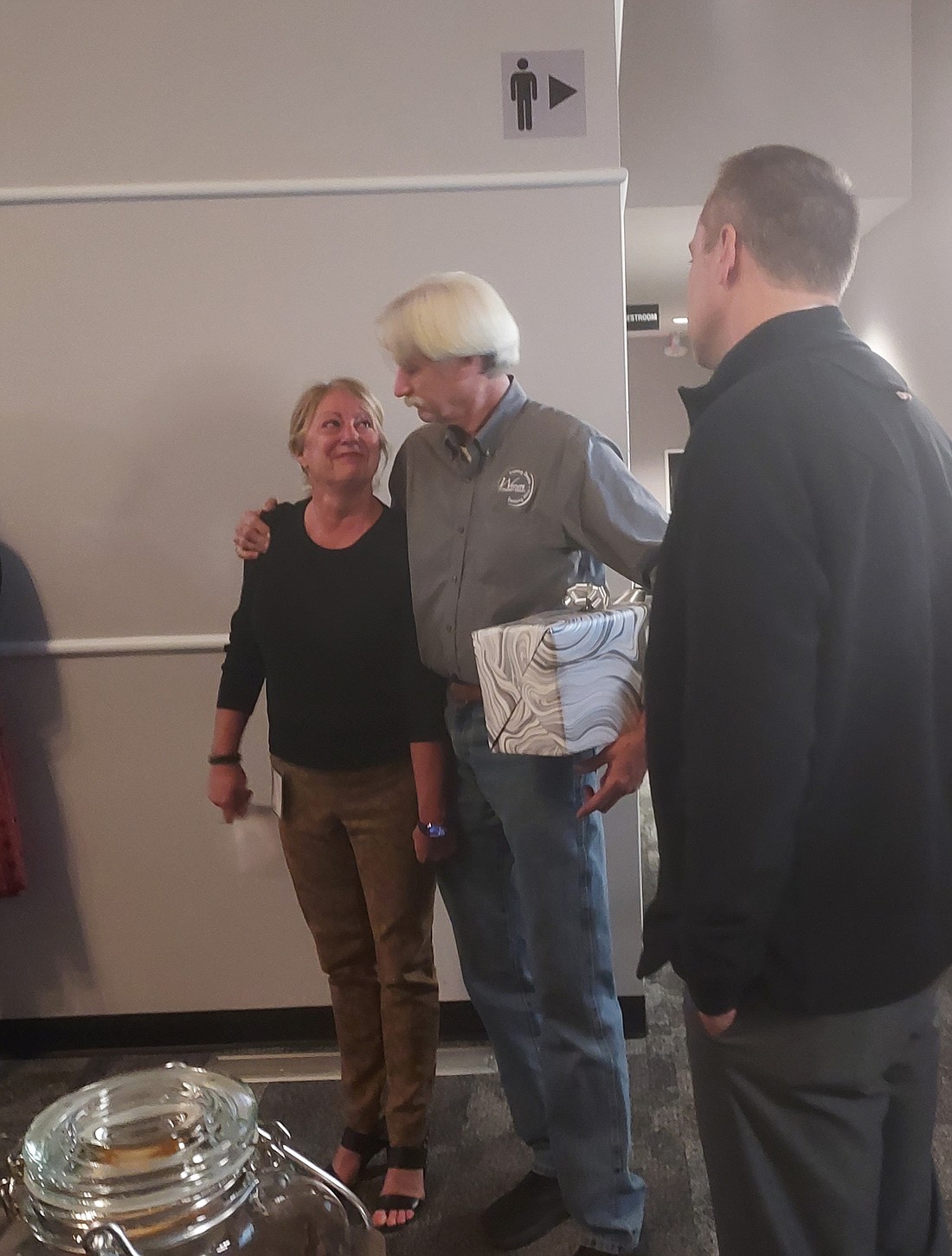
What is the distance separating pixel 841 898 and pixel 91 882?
196cm

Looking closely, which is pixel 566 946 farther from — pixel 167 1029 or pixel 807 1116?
pixel 167 1029

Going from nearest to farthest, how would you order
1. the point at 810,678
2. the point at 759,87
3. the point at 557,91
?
1. the point at 810,678
2. the point at 557,91
3. the point at 759,87

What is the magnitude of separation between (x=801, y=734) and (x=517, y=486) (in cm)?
78

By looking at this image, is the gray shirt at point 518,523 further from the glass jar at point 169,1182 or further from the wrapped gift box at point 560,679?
the glass jar at point 169,1182

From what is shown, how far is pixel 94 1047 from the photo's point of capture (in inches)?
96.9

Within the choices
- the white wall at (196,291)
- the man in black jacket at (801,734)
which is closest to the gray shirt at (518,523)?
the man in black jacket at (801,734)

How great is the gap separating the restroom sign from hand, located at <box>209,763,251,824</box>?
149 centimetres

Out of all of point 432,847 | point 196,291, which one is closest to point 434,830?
point 432,847

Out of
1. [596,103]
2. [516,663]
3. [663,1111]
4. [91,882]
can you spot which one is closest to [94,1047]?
[91,882]

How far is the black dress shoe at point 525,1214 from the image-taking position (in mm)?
1735

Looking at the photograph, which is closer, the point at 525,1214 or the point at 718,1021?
the point at 718,1021

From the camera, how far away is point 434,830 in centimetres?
173

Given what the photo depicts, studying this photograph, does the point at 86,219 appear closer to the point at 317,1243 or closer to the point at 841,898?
the point at 841,898

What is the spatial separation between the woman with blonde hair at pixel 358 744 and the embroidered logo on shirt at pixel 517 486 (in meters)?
0.23
